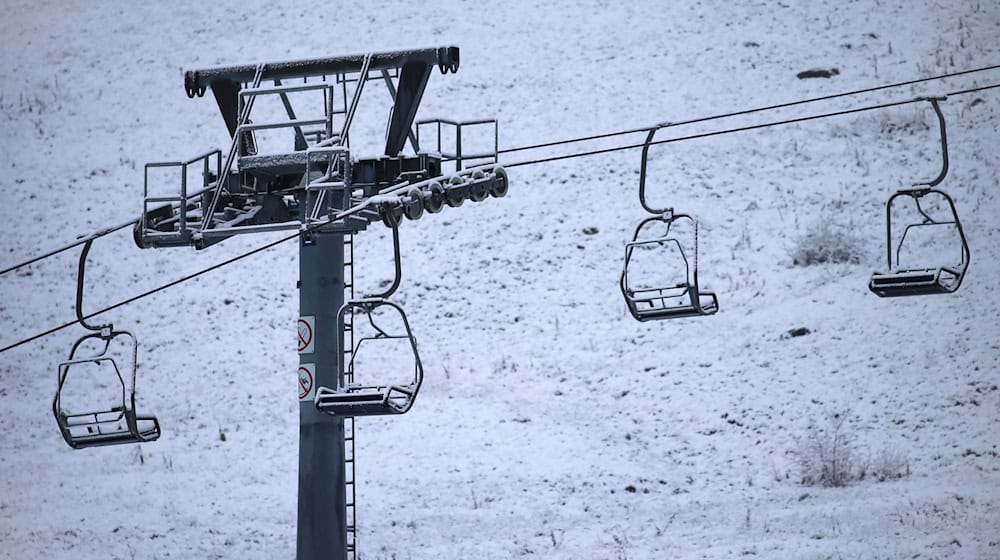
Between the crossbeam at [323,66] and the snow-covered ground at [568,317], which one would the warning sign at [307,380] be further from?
the snow-covered ground at [568,317]

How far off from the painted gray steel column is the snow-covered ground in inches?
134

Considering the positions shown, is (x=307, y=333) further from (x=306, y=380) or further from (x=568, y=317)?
(x=568, y=317)

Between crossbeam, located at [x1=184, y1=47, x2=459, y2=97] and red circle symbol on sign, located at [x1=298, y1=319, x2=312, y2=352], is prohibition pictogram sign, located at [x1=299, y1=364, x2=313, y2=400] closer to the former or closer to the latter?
red circle symbol on sign, located at [x1=298, y1=319, x2=312, y2=352]

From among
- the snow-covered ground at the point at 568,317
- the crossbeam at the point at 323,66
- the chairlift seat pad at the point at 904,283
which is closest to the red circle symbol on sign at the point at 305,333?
the crossbeam at the point at 323,66

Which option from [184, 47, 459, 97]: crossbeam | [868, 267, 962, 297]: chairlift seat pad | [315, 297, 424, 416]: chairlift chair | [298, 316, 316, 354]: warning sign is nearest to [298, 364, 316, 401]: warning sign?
[298, 316, 316, 354]: warning sign

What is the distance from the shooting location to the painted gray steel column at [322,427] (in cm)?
1948

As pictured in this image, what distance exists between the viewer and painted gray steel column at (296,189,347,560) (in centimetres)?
1948

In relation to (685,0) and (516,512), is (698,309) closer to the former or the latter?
(516,512)

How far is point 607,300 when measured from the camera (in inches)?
1210

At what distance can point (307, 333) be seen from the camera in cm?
1952

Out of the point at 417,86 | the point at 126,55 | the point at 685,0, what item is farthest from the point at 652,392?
the point at 126,55

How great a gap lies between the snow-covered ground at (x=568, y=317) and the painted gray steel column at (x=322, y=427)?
3.41 m

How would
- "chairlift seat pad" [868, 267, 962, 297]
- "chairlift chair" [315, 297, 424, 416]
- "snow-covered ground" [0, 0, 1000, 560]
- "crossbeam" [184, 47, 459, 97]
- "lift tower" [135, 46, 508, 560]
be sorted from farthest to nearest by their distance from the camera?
"snow-covered ground" [0, 0, 1000, 560], "crossbeam" [184, 47, 459, 97], "lift tower" [135, 46, 508, 560], "chairlift chair" [315, 297, 424, 416], "chairlift seat pad" [868, 267, 962, 297]

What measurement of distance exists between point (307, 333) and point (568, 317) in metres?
11.5
